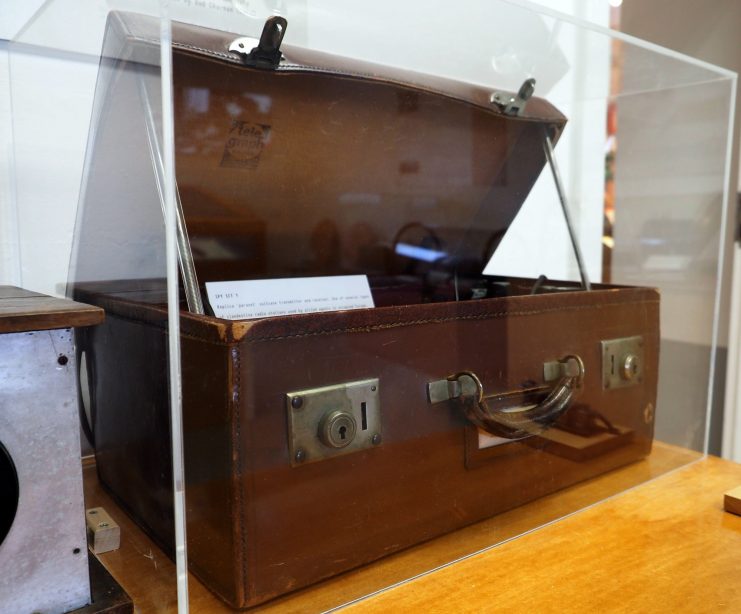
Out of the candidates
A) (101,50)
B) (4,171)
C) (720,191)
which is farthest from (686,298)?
(4,171)

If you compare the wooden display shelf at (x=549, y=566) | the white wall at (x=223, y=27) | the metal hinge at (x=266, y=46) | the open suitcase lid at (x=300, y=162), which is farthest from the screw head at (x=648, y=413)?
the metal hinge at (x=266, y=46)

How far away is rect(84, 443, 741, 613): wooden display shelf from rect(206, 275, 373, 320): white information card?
0.28 m

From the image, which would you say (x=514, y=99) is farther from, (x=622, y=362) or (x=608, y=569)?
(x=608, y=569)

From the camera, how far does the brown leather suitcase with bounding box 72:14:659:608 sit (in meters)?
0.64

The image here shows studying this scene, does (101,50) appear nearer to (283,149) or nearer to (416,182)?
(283,149)

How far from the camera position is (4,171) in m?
1.03

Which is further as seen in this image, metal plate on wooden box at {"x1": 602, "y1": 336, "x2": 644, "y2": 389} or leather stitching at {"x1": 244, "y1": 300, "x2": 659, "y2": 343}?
metal plate on wooden box at {"x1": 602, "y1": 336, "x2": 644, "y2": 389}

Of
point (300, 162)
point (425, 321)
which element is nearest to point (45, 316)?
point (425, 321)

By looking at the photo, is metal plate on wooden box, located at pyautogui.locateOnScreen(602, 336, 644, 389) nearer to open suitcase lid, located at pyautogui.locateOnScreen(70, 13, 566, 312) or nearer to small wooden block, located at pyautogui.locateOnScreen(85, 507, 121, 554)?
open suitcase lid, located at pyautogui.locateOnScreen(70, 13, 566, 312)

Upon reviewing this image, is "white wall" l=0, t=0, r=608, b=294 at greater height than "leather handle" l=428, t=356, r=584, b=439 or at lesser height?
greater

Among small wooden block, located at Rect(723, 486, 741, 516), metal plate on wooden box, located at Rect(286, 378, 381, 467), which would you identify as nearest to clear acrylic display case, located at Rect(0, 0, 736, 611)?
metal plate on wooden box, located at Rect(286, 378, 381, 467)

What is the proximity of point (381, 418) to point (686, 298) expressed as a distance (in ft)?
2.65

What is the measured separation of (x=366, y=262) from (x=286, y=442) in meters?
0.62

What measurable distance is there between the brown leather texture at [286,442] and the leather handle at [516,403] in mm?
15
